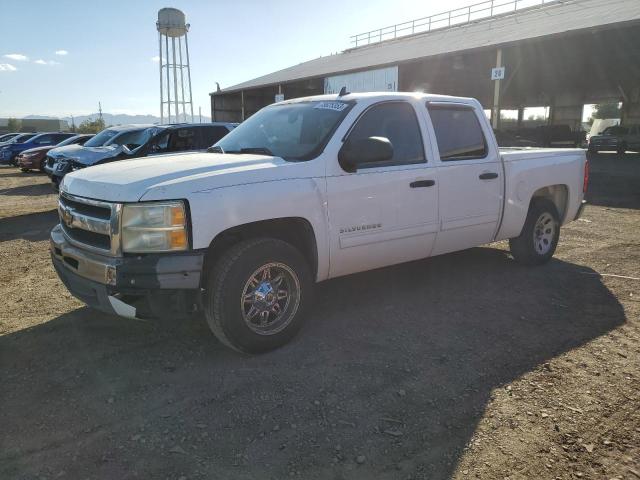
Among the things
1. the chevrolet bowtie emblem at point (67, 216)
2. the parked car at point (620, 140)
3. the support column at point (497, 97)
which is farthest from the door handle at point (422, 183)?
the parked car at point (620, 140)

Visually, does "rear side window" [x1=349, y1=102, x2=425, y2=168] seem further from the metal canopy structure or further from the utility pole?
the utility pole

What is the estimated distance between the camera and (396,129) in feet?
14.7

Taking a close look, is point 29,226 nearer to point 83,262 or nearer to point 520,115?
A: point 83,262

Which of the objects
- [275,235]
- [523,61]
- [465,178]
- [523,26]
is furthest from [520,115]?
[275,235]

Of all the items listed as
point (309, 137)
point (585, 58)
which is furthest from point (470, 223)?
point (585, 58)

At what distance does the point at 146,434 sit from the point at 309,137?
8.29ft

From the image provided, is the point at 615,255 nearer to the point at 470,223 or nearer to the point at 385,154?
the point at 470,223

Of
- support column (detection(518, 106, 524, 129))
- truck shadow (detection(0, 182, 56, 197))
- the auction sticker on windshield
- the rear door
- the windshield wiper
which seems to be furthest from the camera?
support column (detection(518, 106, 524, 129))

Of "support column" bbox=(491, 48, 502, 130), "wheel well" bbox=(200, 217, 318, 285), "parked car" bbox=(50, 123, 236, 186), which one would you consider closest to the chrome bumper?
"wheel well" bbox=(200, 217, 318, 285)

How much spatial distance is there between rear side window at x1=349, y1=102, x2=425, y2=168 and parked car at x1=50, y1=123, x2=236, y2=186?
243 inches

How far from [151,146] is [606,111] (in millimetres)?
58971

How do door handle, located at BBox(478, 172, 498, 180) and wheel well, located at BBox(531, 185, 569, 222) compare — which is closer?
door handle, located at BBox(478, 172, 498, 180)

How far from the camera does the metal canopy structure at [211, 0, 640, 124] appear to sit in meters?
20.3

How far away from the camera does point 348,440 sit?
2.70 m
